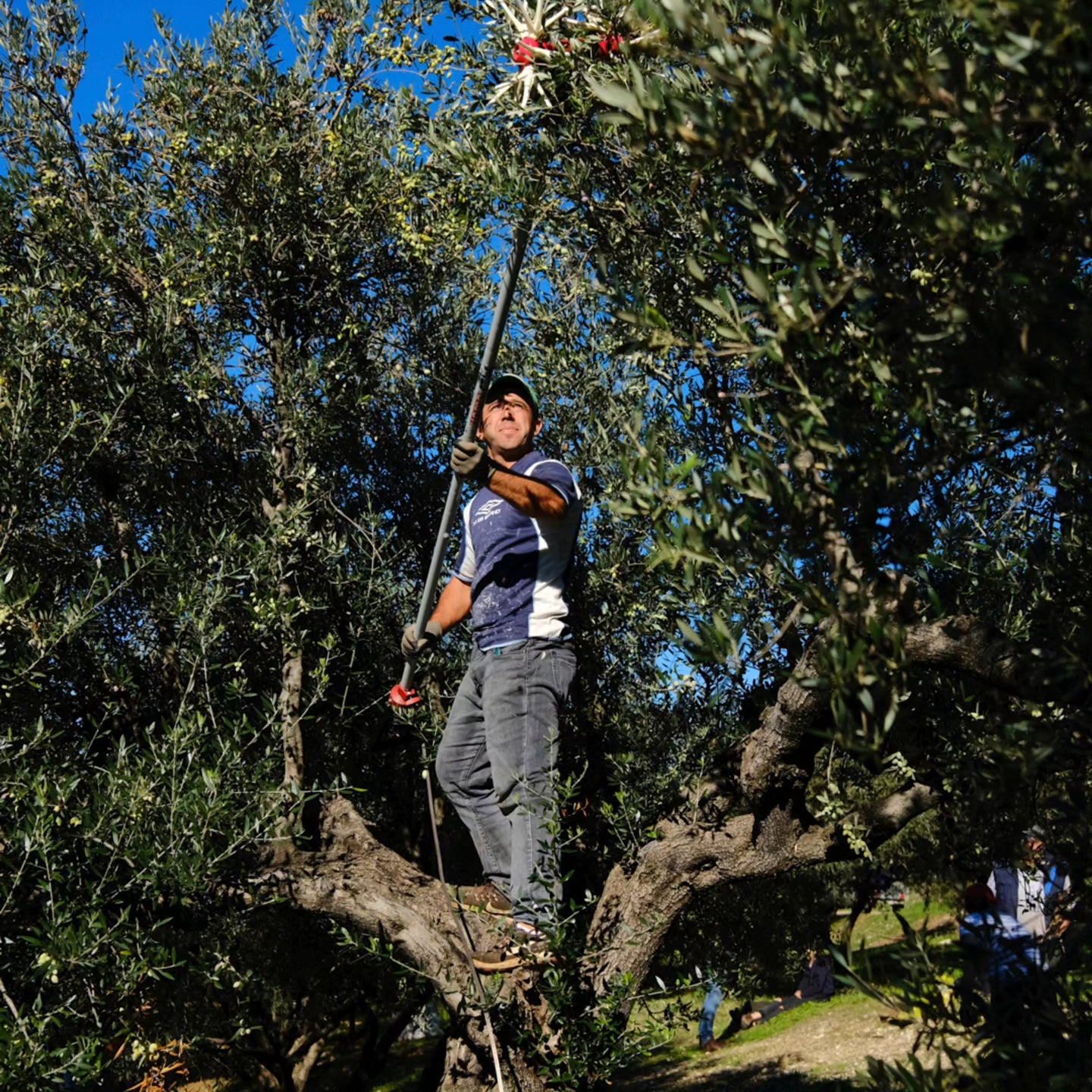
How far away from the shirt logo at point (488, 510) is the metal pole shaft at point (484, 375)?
39 centimetres

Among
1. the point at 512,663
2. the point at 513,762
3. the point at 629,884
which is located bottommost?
the point at 629,884

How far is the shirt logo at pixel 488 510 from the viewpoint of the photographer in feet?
20.7

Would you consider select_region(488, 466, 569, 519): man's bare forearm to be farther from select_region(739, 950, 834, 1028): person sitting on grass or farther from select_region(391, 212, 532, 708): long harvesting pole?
select_region(739, 950, 834, 1028): person sitting on grass

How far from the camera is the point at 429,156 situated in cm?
623

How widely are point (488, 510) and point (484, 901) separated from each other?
80.7 inches

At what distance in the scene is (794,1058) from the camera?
15.2m

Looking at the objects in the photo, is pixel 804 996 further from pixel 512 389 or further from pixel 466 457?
pixel 466 457

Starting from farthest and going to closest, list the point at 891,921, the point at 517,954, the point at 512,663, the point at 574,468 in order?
the point at 891,921 < the point at 574,468 < the point at 512,663 < the point at 517,954

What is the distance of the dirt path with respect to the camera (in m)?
12.7

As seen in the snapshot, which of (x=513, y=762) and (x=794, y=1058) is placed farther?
(x=794, y=1058)

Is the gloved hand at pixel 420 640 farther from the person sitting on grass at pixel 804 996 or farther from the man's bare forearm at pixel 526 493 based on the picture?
the person sitting on grass at pixel 804 996

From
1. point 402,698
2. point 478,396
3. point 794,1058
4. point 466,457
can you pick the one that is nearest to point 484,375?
point 478,396

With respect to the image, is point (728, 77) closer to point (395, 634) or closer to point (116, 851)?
point (116, 851)

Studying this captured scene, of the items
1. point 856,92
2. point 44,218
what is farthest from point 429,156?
point 856,92
